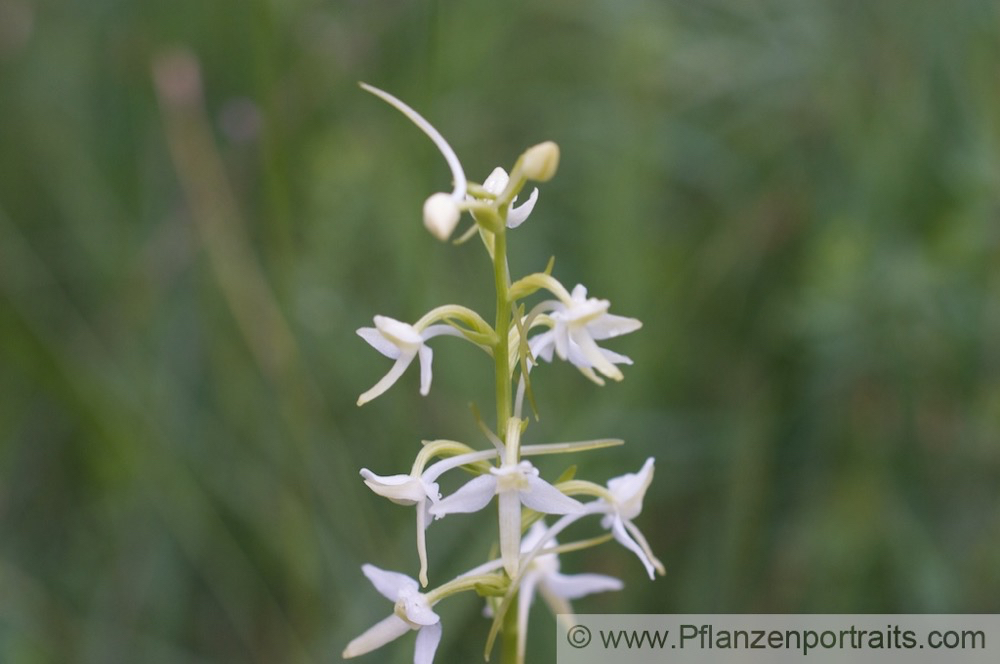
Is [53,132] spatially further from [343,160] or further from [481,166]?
[481,166]

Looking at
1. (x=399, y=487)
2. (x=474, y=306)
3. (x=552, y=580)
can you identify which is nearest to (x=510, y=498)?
(x=399, y=487)

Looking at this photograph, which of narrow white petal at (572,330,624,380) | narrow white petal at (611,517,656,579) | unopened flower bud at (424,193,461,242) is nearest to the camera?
unopened flower bud at (424,193,461,242)

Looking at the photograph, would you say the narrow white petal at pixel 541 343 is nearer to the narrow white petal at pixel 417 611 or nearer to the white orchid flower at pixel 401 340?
the white orchid flower at pixel 401 340

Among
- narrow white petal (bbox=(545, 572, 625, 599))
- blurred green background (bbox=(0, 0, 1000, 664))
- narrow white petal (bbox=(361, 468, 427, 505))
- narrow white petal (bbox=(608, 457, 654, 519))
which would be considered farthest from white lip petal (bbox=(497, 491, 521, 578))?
blurred green background (bbox=(0, 0, 1000, 664))

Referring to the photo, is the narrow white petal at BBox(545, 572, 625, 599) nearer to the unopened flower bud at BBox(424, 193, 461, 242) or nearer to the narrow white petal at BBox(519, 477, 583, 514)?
the narrow white petal at BBox(519, 477, 583, 514)

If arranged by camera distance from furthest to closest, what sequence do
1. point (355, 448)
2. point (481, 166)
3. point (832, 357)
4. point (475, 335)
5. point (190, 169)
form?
point (481, 166)
point (190, 169)
point (355, 448)
point (832, 357)
point (475, 335)

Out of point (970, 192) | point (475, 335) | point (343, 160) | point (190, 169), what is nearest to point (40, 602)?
point (190, 169)
